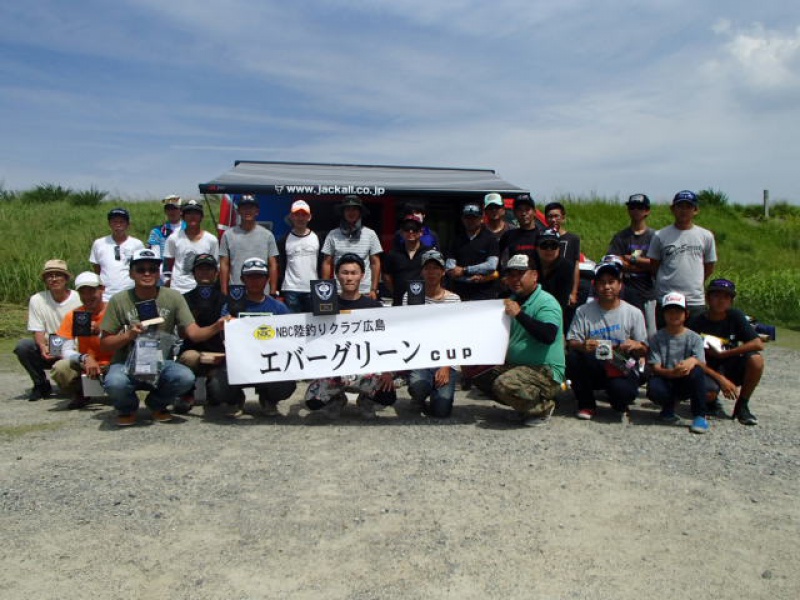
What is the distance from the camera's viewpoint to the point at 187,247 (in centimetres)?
736

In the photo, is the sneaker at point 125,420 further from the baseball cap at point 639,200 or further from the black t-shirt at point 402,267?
the baseball cap at point 639,200

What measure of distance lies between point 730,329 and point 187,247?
5555mm

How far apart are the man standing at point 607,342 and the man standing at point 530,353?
26 cm

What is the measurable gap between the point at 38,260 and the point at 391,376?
11.9 metres

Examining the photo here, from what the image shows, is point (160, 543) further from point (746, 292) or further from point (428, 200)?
point (746, 292)

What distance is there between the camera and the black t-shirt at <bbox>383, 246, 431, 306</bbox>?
6.90 meters

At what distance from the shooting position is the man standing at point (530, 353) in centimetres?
566

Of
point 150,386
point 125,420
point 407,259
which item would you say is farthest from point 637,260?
point 125,420

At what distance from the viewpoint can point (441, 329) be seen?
601 cm

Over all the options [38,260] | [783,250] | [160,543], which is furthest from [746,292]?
[38,260]

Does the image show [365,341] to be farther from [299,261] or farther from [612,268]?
[612,268]

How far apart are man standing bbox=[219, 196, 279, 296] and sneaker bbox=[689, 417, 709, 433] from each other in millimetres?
4370

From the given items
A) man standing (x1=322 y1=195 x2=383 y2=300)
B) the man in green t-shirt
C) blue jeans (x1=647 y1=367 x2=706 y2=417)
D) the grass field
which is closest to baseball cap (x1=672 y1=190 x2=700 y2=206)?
blue jeans (x1=647 y1=367 x2=706 y2=417)

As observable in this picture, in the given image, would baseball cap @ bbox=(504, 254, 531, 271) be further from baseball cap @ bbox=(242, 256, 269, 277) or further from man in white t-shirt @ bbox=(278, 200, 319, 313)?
man in white t-shirt @ bbox=(278, 200, 319, 313)
